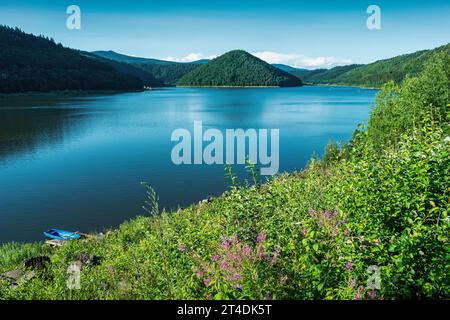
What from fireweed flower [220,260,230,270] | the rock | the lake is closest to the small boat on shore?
the lake

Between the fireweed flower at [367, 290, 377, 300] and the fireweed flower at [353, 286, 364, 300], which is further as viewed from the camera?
the fireweed flower at [367, 290, 377, 300]

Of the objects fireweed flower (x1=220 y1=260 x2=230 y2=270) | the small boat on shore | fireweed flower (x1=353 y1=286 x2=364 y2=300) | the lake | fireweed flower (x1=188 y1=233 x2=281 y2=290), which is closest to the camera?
fireweed flower (x1=353 y1=286 x2=364 y2=300)

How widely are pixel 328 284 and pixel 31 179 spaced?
33.4 m

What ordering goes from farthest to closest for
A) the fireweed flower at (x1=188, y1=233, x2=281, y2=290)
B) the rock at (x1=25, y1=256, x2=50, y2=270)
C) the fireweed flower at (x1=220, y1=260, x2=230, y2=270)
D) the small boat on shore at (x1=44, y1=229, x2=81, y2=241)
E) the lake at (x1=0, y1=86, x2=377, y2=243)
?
the lake at (x1=0, y1=86, x2=377, y2=243) → the small boat on shore at (x1=44, y1=229, x2=81, y2=241) → the rock at (x1=25, y1=256, x2=50, y2=270) → the fireweed flower at (x1=220, y1=260, x2=230, y2=270) → the fireweed flower at (x1=188, y1=233, x2=281, y2=290)

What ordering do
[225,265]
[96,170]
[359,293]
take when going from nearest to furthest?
[359,293] → [225,265] → [96,170]

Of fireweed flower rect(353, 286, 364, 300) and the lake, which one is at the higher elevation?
fireweed flower rect(353, 286, 364, 300)

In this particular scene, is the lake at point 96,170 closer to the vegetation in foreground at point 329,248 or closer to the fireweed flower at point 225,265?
the vegetation in foreground at point 329,248

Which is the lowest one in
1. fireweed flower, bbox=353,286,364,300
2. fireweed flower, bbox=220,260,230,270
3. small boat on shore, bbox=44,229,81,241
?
small boat on shore, bbox=44,229,81,241

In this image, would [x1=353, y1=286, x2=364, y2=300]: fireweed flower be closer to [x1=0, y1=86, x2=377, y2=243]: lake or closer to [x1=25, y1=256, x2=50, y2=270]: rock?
[x1=25, y1=256, x2=50, y2=270]: rock

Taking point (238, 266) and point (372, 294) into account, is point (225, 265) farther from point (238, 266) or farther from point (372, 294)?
point (372, 294)

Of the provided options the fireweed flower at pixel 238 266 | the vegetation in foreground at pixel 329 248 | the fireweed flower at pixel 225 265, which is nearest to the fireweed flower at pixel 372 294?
the vegetation in foreground at pixel 329 248

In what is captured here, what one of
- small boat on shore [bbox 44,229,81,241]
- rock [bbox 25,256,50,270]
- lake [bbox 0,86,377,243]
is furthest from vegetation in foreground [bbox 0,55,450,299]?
lake [bbox 0,86,377,243]

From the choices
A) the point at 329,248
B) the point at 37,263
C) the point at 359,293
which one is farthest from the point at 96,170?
the point at 359,293
